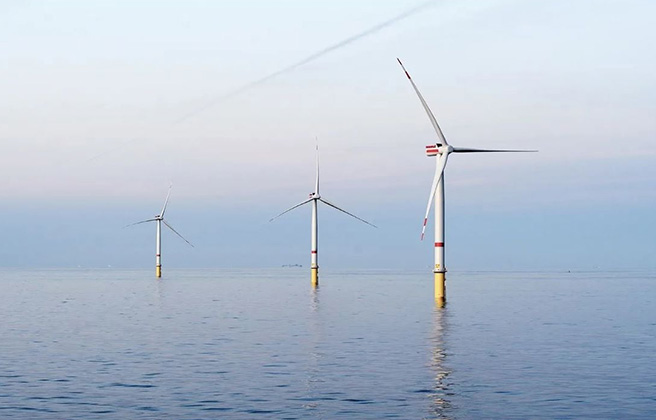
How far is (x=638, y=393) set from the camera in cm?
4294

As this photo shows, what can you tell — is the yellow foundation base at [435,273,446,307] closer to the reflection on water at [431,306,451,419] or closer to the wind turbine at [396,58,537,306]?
the wind turbine at [396,58,537,306]

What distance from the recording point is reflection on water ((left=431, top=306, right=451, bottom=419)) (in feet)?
124

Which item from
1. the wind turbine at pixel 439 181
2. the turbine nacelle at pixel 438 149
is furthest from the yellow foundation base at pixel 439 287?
the turbine nacelle at pixel 438 149

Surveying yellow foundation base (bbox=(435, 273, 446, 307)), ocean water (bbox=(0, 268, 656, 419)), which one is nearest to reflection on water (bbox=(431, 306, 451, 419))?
ocean water (bbox=(0, 268, 656, 419))

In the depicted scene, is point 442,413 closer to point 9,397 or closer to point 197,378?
point 197,378

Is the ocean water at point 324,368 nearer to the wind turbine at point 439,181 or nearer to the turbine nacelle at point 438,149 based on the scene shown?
the wind turbine at point 439,181

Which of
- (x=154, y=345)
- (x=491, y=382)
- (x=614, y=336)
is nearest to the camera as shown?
(x=491, y=382)

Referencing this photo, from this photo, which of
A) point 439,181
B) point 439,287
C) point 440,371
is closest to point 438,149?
point 439,181

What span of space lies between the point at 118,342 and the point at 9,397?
27.9 meters

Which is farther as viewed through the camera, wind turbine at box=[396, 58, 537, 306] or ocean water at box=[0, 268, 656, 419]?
wind turbine at box=[396, 58, 537, 306]

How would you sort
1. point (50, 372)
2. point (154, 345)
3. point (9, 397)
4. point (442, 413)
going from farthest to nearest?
point (154, 345), point (50, 372), point (9, 397), point (442, 413)

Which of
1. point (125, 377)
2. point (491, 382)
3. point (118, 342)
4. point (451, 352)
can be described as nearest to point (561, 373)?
point (491, 382)

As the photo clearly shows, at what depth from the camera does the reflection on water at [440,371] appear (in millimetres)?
37653

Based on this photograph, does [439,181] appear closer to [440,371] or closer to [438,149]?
[438,149]
